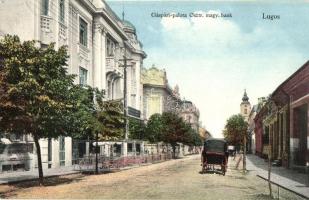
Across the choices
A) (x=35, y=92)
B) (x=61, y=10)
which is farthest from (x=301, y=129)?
(x=35, y=92)

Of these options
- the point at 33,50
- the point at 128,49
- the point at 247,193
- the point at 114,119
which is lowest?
the point at 247,193

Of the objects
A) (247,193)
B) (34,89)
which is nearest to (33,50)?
(34,89)

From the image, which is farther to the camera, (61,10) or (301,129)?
(61,10)

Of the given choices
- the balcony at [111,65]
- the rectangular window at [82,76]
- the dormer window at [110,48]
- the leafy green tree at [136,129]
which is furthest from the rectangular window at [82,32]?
the leafy green tree at [136,129]

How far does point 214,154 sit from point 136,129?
2883 cm

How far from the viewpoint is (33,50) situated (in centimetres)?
1888

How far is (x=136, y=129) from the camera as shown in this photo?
189 ft

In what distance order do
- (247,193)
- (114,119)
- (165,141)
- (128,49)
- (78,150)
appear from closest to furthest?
(247,193)
(114,119)
(78,150)
(128,49)
(165,141)

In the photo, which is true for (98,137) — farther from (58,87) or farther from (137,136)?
(137,136)

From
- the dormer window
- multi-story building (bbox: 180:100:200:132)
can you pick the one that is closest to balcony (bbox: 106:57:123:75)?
the dormer window

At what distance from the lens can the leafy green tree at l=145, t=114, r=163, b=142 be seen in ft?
212

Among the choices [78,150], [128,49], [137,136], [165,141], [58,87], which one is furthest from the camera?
[165,141]

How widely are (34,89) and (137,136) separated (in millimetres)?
40358

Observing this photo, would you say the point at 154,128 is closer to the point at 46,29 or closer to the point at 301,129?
the point at 301,129
